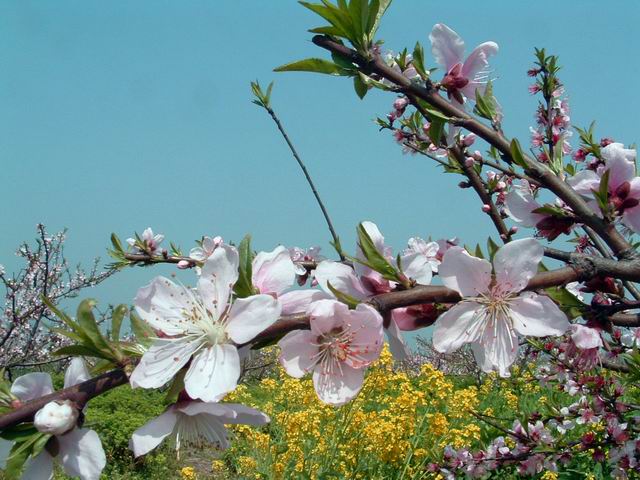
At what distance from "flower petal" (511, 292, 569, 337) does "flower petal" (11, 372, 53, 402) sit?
31.5 inches

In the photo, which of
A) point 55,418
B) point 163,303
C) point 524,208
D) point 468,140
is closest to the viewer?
point 55,418

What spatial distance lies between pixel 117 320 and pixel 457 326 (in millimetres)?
565

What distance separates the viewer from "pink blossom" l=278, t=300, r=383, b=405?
935 millimetres

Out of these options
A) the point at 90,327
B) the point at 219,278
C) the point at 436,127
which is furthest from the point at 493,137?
the point at 90,327

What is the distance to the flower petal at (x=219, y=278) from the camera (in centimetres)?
101

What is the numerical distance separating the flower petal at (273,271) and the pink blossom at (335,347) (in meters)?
0.12

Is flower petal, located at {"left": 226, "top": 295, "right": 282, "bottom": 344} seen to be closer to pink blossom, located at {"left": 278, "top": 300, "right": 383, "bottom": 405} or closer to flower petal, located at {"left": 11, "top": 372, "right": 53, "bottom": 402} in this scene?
pink blossom, located at {"left": 278, "top": 300, "right": 383, "bottom": 405}

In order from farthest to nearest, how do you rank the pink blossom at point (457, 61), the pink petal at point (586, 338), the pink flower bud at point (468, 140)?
1. the pink flower bud at point (468, 140)
2. the pink blossom at point (457, 61)
3. the pink petal at point (586, 338)

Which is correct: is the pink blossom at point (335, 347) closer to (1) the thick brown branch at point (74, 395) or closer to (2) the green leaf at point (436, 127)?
(1) the thick brown branch at point (74, 395)

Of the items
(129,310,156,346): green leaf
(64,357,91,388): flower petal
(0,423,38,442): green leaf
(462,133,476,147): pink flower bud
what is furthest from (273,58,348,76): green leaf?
(462,133,476,147): pink flower bud

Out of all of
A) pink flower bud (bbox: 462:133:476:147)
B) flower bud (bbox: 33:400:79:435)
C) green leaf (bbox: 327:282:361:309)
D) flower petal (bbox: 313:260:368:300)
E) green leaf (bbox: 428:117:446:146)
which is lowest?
flower bud (bbox: 33:400:79:435)

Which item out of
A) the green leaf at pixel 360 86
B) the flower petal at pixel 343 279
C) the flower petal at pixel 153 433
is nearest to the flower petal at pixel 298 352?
the flower petal at pixel 343 279

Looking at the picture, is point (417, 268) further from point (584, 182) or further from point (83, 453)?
point (83, 453)

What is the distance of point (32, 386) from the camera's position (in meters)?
1.05
